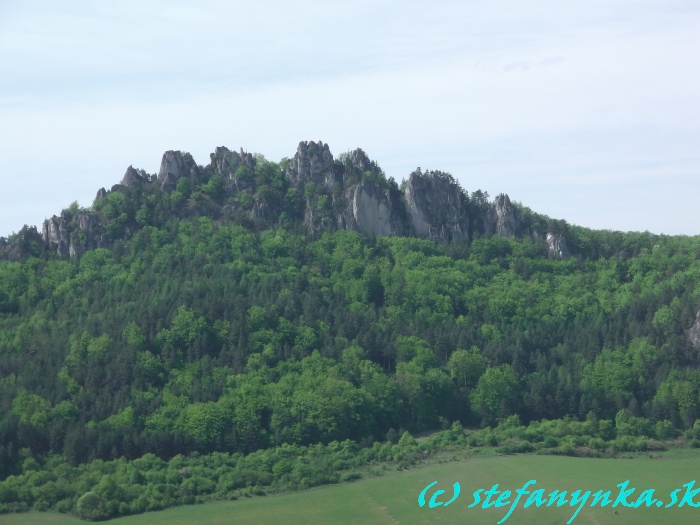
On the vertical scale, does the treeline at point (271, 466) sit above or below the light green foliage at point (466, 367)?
below

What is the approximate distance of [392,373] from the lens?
121438 mm

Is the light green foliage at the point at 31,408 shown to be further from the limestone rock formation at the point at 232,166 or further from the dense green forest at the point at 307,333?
the limestone rock formation at the point at 232,166

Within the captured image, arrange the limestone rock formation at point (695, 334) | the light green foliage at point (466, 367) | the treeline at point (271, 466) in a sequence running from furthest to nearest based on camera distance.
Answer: the limestone rock formation at point (695, 334) → the light green foliage at point (466, 367) → the treeline at point (271, 466)

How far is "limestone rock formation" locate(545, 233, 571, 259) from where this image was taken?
149 m

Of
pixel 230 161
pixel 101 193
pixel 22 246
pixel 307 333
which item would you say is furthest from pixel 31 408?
pixel 230 161

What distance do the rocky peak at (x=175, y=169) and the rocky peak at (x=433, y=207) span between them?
23.6m

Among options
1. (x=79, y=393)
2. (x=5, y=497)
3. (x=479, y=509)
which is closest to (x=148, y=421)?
(x=79, y=393)

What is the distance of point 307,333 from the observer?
125 meters

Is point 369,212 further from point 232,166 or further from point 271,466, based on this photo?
point 271,466

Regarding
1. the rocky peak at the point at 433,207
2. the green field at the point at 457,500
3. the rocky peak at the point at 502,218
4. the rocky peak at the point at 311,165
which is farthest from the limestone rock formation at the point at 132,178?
the green field at the point at 457,500

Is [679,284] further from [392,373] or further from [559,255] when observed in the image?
[392,373]

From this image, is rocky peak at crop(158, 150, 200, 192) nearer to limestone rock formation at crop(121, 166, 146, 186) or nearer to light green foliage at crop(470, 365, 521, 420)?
limestone rock formation at crop(121, 166, 146, 186)

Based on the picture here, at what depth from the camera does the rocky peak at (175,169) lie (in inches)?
5994

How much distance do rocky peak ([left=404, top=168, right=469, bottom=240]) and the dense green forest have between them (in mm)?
2567
